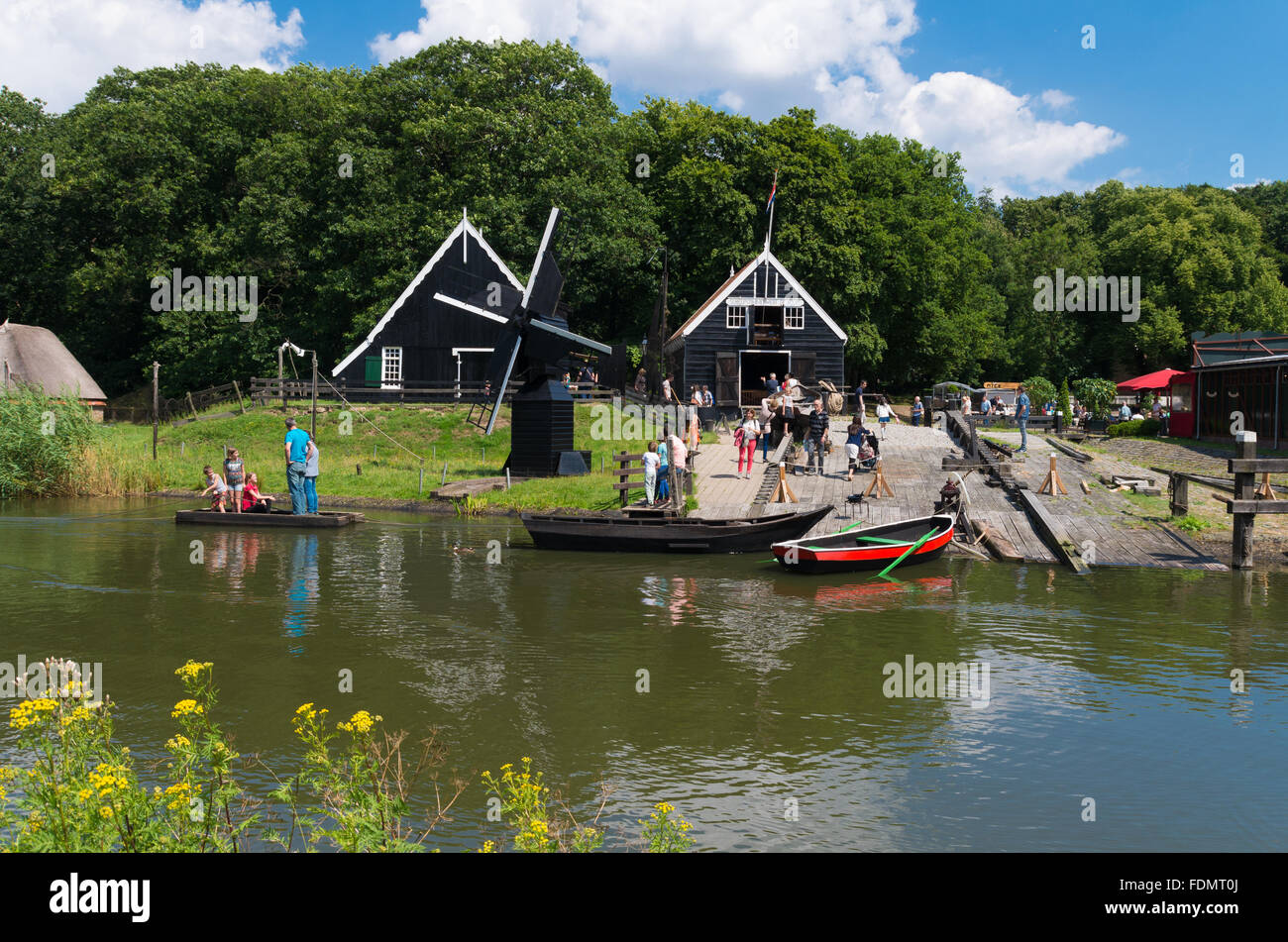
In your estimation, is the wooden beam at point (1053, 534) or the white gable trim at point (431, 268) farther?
the white gable trim at point (431, 268)

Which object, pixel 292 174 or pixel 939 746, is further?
pixel 292 174

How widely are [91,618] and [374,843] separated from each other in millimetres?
13204

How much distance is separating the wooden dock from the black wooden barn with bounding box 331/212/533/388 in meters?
17.0

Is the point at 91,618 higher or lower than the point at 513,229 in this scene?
lower

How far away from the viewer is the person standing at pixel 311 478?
26.7 metres

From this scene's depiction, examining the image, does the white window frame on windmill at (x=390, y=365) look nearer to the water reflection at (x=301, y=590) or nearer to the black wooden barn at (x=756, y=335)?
the black wooden barn at (x=756, y=335)

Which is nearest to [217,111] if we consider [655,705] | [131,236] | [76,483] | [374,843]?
[131,236]

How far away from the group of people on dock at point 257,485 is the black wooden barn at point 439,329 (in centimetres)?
1933

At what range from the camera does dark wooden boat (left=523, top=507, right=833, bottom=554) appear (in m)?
24.1

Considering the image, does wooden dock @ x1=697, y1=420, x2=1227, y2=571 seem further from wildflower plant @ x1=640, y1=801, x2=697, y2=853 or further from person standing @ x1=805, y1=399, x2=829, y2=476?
wildflower plant @ x1=640, y1=801, x2=697, y2=853

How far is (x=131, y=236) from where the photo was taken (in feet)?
189

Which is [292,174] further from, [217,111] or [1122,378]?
[1122,378]

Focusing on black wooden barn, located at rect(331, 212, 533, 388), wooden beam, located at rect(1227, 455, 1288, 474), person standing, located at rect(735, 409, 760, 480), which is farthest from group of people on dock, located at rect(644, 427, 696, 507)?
black wooden barn, located at rect(331, 212, 533, 388)

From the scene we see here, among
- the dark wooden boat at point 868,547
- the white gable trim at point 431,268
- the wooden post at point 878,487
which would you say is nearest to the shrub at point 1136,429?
the wooden post at point 878,487
